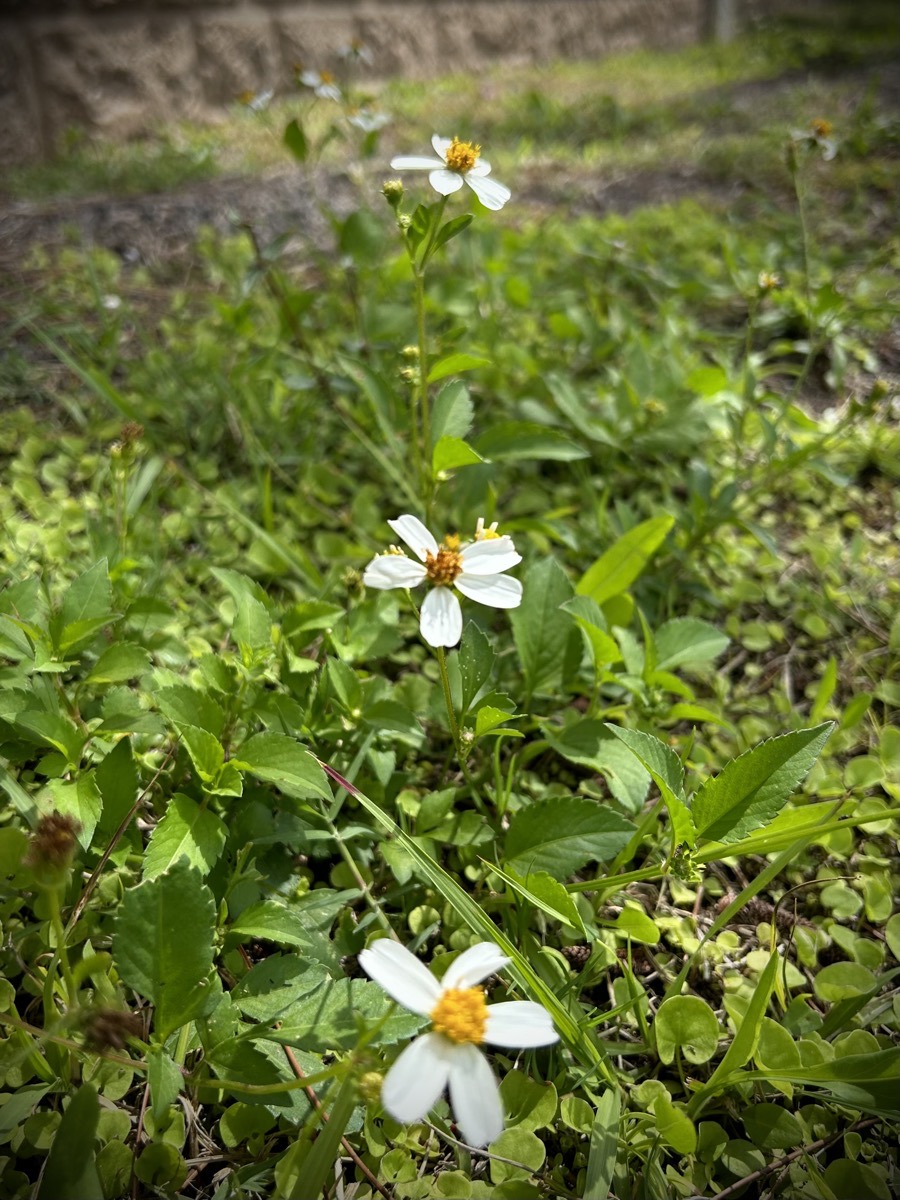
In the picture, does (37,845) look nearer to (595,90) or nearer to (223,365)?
(223,365)

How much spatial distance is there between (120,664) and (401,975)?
581mm

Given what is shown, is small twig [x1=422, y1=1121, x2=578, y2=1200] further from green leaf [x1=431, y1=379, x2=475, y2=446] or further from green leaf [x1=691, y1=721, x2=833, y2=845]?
green leaf [x1=431, y1=379, x2=475, y2=446]

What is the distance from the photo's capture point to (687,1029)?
939 mm

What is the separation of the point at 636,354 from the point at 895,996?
1294 mm

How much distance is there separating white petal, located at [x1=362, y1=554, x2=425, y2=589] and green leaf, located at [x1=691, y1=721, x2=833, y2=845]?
42cm

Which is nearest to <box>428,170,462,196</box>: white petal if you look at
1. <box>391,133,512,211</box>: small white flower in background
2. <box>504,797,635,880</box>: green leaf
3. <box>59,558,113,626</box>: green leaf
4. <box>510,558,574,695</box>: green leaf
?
<box>391,133,512,211</box>: small white flower in background

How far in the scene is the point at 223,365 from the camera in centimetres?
198

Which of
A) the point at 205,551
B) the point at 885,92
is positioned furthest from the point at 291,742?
the point at 885,92

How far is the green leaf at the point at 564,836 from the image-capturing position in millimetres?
972

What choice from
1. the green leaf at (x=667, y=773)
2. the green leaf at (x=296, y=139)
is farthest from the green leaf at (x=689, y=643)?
the green leaf at (x=296, y=139)

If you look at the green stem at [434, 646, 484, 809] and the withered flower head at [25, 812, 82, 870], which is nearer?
the withered flower head at [25, 812, 82, 870]

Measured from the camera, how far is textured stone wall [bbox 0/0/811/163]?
3.41 m

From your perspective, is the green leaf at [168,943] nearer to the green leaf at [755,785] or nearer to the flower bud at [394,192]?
the green leaf at [755,785]

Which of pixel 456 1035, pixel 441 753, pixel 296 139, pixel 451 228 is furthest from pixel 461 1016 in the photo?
pixel 296 139
